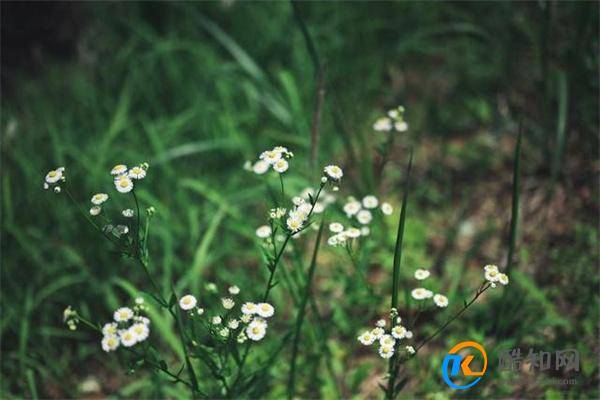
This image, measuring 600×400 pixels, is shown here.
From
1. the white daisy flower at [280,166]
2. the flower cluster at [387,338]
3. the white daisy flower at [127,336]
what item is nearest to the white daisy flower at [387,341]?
the flower cluster at [387,338]

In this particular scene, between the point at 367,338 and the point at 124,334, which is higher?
the point at 367,338

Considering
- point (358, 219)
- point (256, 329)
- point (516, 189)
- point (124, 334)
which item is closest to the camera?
point (124, 334)

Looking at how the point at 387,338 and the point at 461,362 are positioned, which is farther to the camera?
the point at 461,362

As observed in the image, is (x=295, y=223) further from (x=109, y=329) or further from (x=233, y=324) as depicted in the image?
(x=109, y=329)

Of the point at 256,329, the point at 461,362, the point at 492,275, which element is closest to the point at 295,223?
the point at 256,329

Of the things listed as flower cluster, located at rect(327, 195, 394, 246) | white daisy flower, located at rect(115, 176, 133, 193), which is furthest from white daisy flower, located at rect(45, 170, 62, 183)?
flower cluster, located at rect(327, 195, 394, 246)

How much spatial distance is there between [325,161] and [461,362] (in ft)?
4.12

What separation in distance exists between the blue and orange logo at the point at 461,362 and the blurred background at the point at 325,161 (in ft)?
0.13

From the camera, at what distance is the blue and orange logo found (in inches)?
74.6

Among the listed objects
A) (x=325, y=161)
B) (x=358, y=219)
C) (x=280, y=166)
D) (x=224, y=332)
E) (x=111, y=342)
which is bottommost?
(x=111, y=342)

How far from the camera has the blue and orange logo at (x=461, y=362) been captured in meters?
1.90

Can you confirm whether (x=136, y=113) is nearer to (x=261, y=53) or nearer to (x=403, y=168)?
(x=261, y=53)

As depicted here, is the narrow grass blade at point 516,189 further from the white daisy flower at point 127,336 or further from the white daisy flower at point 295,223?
the white daisy flower at point 127,336

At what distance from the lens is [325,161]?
285cm
